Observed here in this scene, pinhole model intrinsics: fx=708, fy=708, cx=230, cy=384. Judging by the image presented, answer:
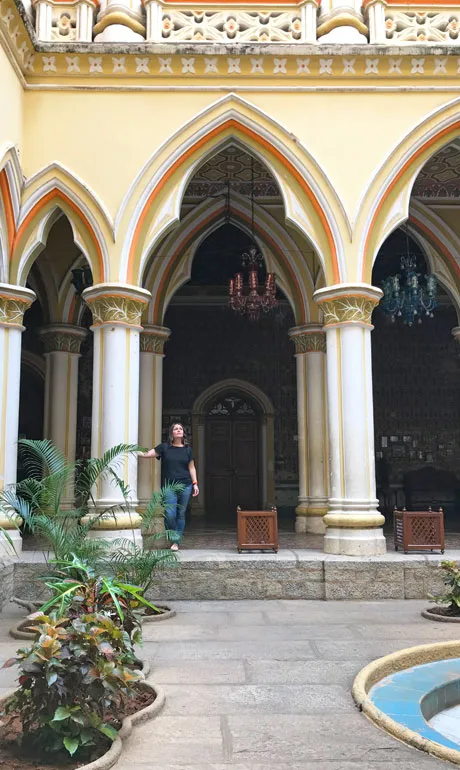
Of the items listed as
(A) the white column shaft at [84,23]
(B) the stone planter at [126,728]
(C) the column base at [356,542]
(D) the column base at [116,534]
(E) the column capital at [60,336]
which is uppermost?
(A) the white column shaft at [84,23]

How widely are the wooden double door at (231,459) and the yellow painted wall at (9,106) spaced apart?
744 centimetres

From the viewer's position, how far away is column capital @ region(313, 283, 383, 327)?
303 inches

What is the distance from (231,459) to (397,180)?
731 centimetres

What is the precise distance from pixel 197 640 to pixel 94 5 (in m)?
6.94

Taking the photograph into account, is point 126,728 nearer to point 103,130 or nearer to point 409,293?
point 103,130

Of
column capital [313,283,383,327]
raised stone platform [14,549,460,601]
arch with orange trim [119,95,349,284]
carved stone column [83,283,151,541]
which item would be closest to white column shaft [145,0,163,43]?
arch with orange trim [119,95,349,284]

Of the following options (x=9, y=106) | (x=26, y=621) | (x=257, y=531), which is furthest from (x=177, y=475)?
(x=9, y=106)

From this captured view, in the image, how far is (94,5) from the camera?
8062 mm

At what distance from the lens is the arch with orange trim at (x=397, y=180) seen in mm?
7789

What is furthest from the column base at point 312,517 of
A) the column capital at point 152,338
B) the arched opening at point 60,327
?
the arched opening at point 60,327

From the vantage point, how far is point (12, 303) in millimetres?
7629

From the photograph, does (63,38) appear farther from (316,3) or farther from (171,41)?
(316,3)

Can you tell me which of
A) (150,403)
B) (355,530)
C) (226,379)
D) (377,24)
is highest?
(377,24)

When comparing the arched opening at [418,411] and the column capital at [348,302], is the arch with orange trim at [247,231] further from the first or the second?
the arched opening at [418,411]
